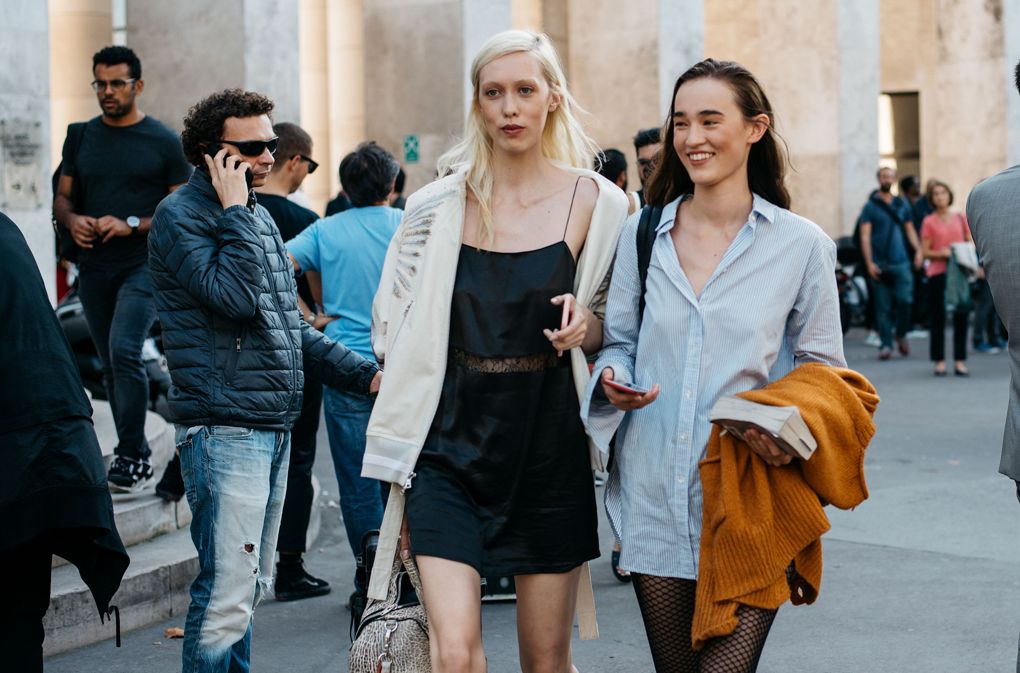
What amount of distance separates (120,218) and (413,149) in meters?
9.50

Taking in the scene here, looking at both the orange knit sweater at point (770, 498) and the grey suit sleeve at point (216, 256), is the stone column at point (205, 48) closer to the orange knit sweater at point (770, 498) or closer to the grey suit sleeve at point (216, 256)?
the grey suit sleeve at point (216, 256)

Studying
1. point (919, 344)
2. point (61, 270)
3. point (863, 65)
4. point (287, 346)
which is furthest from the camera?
point (863, 65)

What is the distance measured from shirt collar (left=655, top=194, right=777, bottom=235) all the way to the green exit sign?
13.0 meters

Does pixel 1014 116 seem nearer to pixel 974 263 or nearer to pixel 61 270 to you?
pixel 974 263

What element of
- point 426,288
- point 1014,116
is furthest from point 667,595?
point 1014,116

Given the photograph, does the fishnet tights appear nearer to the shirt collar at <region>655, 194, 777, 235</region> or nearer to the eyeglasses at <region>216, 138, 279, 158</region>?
the shirt collar at <region>655, 194, 777, 235</region>

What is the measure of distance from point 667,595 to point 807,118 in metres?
20.5

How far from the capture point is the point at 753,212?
3.95 meters

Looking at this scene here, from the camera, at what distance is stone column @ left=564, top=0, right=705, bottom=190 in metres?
19.2

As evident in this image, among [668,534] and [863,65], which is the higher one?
[863,65]

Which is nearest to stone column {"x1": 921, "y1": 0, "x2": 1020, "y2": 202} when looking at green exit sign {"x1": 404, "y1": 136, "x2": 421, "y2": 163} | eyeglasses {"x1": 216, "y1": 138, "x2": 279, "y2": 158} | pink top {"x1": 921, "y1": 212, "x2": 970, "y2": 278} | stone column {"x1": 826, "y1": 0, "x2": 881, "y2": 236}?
stone column {"x1": 826, "y1": 0, "x2": 881, "y2": 236}

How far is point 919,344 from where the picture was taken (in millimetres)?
19734

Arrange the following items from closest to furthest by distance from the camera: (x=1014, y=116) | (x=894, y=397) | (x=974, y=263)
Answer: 1. (x=894, y=397)
2. (x=974, y=263)
3. (x=1014, y=116)

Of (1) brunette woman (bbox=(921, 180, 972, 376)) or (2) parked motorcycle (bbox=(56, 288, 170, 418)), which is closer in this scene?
(2) parked motorcycle (bbox=(56, 288, 170, 418))
